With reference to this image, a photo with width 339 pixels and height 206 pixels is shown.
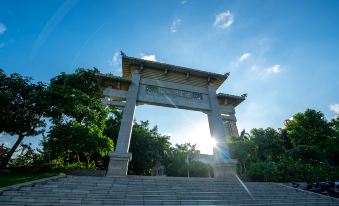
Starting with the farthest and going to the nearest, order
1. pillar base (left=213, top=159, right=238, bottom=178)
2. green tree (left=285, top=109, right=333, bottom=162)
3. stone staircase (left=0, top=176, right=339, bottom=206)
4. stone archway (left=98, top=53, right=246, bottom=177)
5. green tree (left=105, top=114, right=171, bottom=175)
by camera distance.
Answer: green tree (left=285, top=109, right=333, bottom=162) < green tree (left=105, top=114, right=171, bottom=175) < stone archway (left=98, top=53, right=246, bottom=177) < pillar base (left=213, top=159, right=238, bottom=178) < stone staircase (left=0, top=176, right=339, bottom=206)

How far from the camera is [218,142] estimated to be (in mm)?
11750

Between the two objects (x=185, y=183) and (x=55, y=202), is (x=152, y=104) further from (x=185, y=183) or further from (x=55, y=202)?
(x=55, y=202)

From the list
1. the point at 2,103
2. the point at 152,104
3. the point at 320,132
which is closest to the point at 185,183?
the point at 152,104

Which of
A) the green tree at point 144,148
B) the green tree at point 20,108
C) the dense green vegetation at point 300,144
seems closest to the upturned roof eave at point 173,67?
the green tree at point 20,108

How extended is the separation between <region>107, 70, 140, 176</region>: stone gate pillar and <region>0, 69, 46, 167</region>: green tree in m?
4.98

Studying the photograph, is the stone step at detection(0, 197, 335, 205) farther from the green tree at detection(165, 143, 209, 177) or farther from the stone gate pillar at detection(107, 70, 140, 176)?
the green tree at detection(165, 143, 209, 177)

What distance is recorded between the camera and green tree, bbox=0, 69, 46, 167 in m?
11.0

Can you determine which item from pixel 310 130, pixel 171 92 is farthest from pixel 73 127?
pixel 310 130

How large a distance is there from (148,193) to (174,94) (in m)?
7.43

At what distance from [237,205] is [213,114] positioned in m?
7.01

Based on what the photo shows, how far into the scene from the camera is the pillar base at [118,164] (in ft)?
29.3

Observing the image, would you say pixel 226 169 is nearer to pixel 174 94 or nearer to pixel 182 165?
pixel 174 94

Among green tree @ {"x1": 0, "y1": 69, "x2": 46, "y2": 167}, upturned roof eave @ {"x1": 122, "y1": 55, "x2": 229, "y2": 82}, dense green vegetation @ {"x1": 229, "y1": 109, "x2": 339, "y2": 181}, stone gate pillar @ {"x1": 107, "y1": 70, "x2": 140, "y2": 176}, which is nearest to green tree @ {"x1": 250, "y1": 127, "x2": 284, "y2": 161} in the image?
dense green vegetation @ {"x1": 229, "y1": 109, "x2": 339, "y2": 181}

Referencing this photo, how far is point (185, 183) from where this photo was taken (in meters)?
8.20
